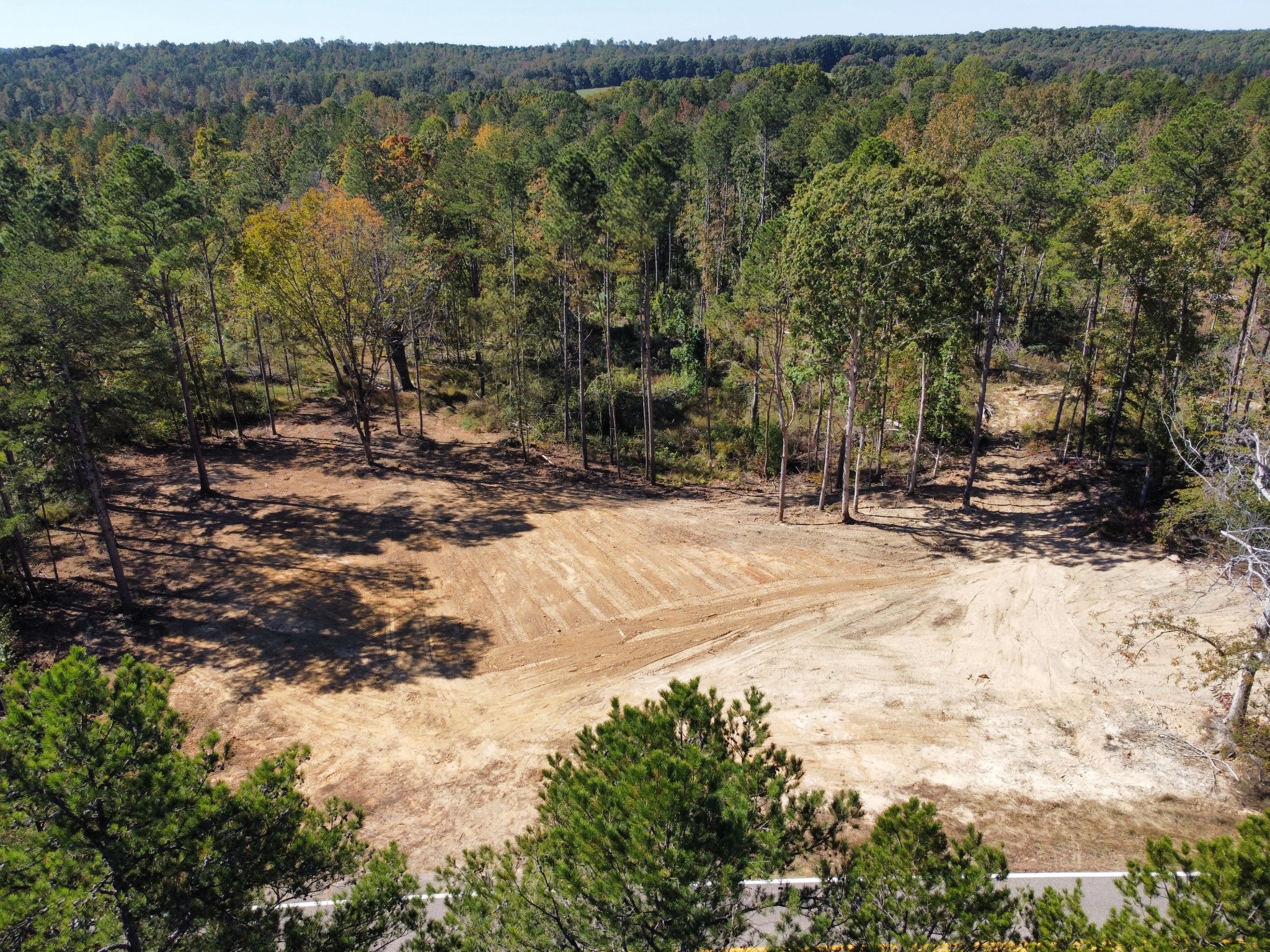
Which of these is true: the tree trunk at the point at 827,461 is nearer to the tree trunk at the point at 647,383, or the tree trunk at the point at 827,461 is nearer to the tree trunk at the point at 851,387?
the tree trunk at the point at 851,387

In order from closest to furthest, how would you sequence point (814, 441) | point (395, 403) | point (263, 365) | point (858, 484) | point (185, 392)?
point (858, 484)
point (185, 392)
point (814, 441)
point (263, 365)
point (395, 403)

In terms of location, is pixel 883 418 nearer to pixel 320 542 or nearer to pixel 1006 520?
pixel 1006 520

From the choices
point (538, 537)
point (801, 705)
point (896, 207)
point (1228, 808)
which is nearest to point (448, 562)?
point (538, 537)

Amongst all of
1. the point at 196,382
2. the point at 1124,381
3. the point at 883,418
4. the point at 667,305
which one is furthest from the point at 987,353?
the point at 196,382

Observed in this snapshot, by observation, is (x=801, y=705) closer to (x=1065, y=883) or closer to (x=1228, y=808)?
(x=1065, y=883)

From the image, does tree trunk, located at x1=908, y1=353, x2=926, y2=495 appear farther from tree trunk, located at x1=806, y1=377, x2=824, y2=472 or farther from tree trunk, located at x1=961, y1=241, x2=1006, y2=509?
tree trunk, located at x1=806, y1=377, x2=824, y2=472

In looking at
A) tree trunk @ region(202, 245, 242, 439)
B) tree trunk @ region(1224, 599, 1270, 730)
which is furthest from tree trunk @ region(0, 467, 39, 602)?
tree trunk @ region(1224, 599, 1270, 730)
